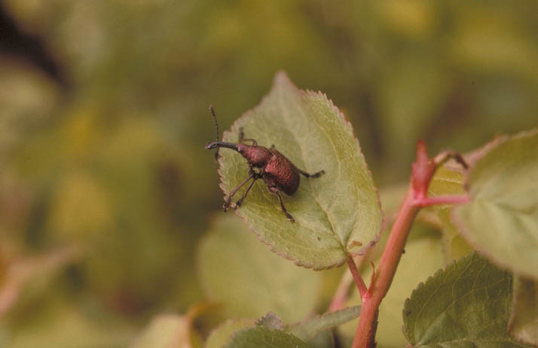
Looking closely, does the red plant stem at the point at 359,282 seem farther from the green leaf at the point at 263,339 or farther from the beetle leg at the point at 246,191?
the beetle leg at the point at 246,191

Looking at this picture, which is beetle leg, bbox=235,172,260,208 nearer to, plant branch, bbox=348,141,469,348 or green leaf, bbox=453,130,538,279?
plant branch, bbox=348,141,469,348

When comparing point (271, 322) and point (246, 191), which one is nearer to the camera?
point (271, 322)

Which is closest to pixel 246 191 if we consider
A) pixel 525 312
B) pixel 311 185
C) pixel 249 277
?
pixel 311 185

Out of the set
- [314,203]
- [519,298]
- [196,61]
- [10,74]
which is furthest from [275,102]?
[10,74]

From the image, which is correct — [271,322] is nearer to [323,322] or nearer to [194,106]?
[323,322]

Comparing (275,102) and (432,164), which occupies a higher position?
(275,102)

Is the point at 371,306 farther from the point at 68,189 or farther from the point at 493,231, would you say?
the point at 68,189

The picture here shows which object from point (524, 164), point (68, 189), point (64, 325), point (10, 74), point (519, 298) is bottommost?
point (519, 298)

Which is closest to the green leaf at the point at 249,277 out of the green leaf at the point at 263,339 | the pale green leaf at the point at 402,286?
the pale green leaf at the point at 402,286
